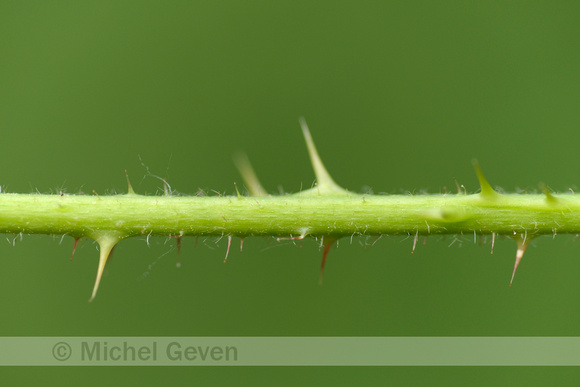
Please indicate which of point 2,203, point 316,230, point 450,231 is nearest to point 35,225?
point 2,203

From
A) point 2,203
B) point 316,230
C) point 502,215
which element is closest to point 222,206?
point 316,230

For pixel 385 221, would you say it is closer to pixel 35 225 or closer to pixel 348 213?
pixel 348 213

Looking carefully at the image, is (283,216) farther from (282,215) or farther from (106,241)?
(106,241)

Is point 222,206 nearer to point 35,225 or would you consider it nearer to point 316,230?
point 316,230

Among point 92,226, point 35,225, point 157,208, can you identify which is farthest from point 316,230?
point 35,225

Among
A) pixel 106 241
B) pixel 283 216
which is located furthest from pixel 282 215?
pixel 106 241

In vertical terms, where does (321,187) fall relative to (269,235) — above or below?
above

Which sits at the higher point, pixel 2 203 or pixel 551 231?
pixel 2 203

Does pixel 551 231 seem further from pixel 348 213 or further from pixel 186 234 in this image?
pixel 186 234
